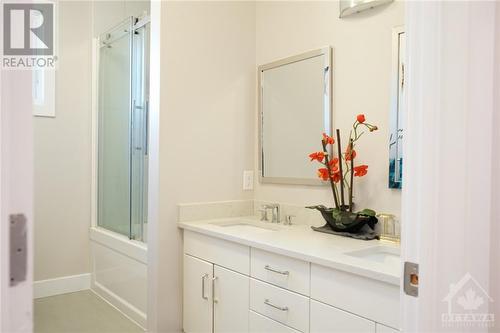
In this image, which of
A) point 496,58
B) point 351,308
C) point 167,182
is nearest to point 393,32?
point 496,58

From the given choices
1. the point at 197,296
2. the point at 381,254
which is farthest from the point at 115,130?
the point at 381,254

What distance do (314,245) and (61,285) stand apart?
259cm

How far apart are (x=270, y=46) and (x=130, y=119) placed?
1211mm

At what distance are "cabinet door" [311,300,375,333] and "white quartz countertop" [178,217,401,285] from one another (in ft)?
A: 0.57

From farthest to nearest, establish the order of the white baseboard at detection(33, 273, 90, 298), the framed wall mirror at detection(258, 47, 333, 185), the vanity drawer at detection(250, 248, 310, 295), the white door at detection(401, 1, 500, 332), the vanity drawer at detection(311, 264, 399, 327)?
the white baseboard at detection(33, 273, 90, 298)
the framed wall mirror at detection(258, 47, 333, 185)
the vanity drawer at detection(250, 248, 310, 295)
the vanity drawer at detection(311, 264, 399, 327)
the white door at detection(401, 1, 500, 332)

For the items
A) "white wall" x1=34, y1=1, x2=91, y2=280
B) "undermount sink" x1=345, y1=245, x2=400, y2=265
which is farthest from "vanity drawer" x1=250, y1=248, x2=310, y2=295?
"white wall" x1=34, y1=1, x2=91, y2=280

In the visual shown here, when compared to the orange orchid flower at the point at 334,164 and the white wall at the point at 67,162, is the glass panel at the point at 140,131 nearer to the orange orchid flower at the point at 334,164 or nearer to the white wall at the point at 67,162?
the white wall at the point at 67,162

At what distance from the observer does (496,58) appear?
87 centimetres

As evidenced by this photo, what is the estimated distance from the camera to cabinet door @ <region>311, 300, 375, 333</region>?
4.72ft

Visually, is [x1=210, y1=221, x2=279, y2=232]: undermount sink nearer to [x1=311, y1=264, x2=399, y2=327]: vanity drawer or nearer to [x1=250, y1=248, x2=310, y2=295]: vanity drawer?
[x1=250, y1=248, x2=310, y2=295]: vanity drawer

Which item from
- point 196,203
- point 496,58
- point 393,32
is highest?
point 393,32

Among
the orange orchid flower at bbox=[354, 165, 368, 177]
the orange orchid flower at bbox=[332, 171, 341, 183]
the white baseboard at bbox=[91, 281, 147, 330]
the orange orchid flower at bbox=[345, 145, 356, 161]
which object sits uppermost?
the orange orchid flower at bbox=[345, 145, 356, 161]

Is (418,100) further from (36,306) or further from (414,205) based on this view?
(36,306)

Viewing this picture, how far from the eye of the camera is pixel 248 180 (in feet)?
9.02
